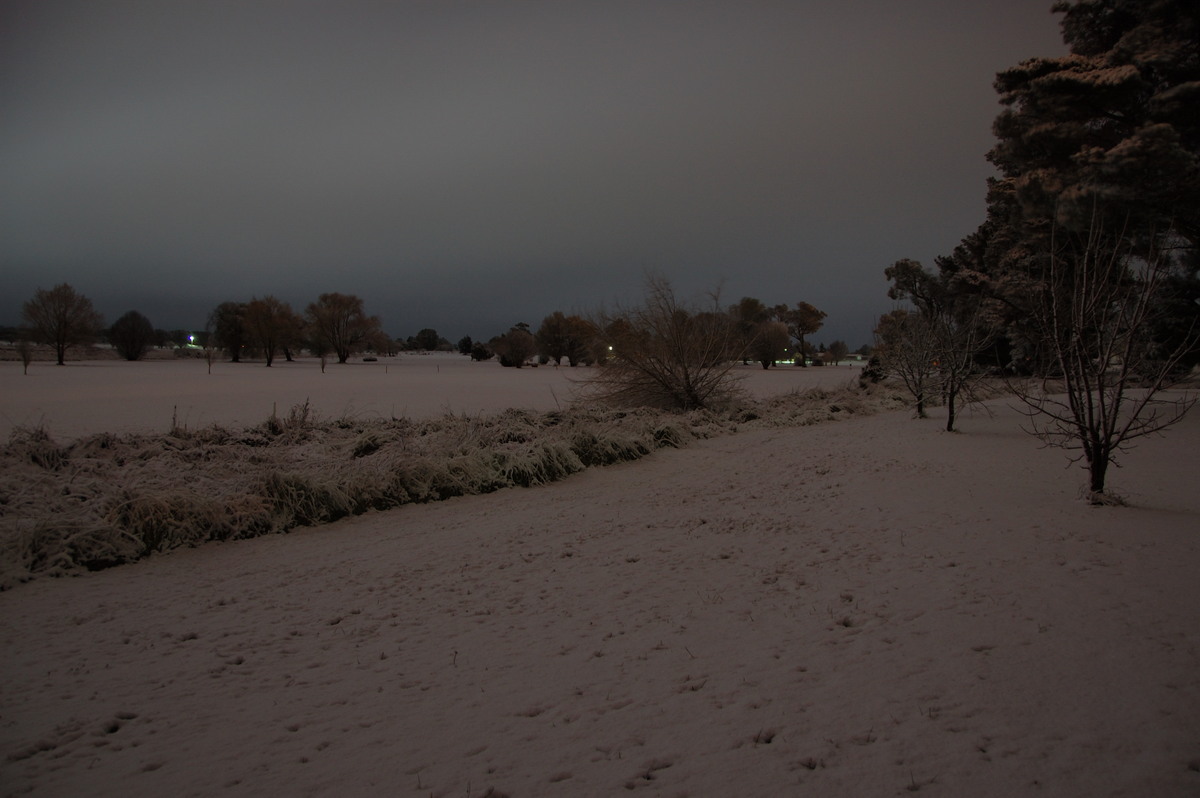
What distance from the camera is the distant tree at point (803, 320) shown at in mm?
64875

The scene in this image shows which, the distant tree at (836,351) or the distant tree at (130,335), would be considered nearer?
the distant tree at (130,335)

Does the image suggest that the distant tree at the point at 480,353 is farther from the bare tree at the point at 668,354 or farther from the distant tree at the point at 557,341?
the bare tree at the point at 668,354

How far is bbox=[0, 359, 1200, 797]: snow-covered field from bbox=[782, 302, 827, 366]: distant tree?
61953 millimetres

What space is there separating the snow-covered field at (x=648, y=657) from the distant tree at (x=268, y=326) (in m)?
58.5

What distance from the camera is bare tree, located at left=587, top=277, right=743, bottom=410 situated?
54.4ft

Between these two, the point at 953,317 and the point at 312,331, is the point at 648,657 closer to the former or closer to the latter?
the point at 953,317

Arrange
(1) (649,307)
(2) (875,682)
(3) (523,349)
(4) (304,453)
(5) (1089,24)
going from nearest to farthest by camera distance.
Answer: (2) (875,682)
(4) (304,453)
(5) (1089,24)
(1) (649,307)
(3) (523,349)

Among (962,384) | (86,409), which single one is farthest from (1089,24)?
(86,409)

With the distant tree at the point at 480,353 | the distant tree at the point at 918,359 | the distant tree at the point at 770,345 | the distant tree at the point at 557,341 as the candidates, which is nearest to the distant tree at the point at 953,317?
the distant tree at the point at 918,359

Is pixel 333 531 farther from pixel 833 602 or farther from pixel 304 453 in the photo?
pixel 833 602

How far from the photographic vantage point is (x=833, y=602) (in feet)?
12.1

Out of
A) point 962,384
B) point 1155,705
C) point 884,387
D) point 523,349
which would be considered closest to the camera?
point 1155,705

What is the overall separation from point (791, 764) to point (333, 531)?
218 inches

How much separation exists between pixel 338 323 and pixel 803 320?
168 ft
